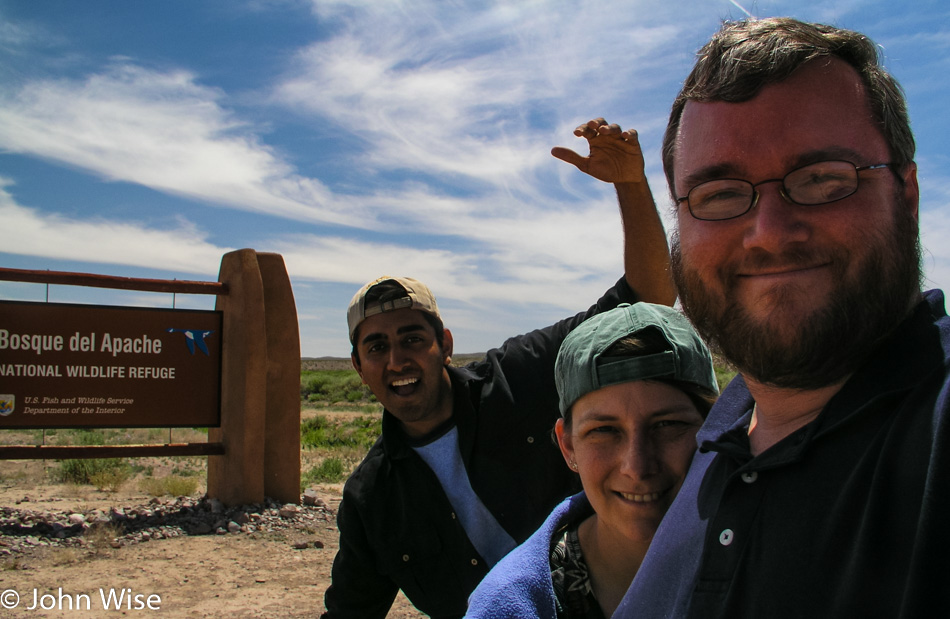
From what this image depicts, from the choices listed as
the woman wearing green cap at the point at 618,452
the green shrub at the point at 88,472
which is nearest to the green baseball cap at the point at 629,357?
the woman wearing green cap at the point at 618,452

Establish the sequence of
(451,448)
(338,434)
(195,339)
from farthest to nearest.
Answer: (338,434) < (195,339) < (451,448)

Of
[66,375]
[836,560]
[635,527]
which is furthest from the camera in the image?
[66,375]

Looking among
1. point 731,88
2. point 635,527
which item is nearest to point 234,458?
point 635,527

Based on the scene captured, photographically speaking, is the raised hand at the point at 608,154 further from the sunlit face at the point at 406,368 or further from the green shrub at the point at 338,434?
the green shrub at the point at 338,434

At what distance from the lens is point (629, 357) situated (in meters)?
1.63

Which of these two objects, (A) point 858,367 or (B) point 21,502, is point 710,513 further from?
(B) point 21,502

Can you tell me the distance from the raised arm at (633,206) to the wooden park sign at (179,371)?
241 inches

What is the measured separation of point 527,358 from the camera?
3090mm

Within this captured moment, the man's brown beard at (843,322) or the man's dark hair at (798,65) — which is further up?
the man's dark hair at (798,65)

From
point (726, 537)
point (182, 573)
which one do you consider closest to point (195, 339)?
point (182, 573)

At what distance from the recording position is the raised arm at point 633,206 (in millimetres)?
2500

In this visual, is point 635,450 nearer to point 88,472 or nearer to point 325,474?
point 325,474

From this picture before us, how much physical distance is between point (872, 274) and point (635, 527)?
A: 767 mm

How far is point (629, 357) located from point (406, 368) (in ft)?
5.05
